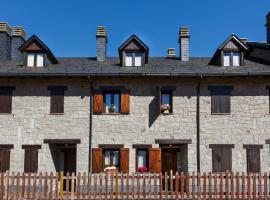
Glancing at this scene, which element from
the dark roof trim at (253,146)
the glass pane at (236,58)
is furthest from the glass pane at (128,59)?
the dark roof trim at (253,146)

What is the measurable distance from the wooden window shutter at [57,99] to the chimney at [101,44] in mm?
4365

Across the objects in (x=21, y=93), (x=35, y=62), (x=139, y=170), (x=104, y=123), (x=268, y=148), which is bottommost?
(x=139, y=170)

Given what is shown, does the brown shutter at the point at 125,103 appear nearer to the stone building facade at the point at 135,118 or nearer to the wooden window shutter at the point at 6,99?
the stone building facade at the point at 135,118

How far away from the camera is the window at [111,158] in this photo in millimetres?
20250

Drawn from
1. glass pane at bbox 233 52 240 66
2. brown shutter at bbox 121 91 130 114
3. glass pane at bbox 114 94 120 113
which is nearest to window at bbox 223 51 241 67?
glass pane at bbox 233 52 240 66

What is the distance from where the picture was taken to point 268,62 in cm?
2258

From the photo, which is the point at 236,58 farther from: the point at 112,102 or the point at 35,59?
the point at 35,59

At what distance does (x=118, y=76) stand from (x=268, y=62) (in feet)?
30.5

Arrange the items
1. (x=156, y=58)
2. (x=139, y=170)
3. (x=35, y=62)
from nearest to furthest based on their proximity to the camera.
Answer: (x=139, y=170) → (x=35, y=62) → (x=156, y=58)

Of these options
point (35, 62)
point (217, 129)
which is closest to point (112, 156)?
point (217, 129)

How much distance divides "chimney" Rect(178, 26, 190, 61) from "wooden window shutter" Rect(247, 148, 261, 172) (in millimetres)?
7320

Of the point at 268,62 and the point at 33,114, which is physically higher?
the point at 268,62

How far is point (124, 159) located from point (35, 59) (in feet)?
27.0

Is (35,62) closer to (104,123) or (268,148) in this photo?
(104,123)
